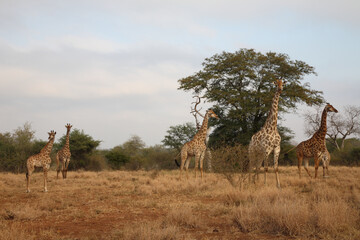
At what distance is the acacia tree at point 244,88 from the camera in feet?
71.7

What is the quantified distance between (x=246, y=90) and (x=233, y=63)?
200cm

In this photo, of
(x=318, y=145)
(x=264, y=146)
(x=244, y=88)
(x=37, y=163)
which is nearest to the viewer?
(x=264, y=146)

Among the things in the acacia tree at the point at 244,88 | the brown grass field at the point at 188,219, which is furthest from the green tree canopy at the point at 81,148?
the brown grass field at the point at 188,219

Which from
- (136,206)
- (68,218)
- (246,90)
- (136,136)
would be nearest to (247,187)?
(136,206)

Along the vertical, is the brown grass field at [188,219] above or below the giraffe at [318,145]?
below

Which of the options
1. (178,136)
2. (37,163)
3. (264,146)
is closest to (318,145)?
(264,146)

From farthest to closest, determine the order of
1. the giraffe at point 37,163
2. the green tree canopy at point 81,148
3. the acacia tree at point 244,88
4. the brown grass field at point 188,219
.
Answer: the green tree canopy at point 81,148
the acacia tree at point 244,88
the giraffe at point 37,163
the brown grass field at point 188,219

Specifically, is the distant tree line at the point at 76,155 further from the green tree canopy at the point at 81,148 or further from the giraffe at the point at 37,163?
the giraffe at the point at 37,163

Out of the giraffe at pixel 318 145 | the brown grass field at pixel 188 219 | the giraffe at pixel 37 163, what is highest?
the giraffe at pixel 318 145

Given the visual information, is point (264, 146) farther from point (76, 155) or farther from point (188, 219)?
point (76, 155)

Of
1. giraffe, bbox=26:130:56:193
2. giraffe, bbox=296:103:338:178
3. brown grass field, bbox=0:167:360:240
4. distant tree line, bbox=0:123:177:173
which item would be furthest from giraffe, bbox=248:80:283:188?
distant tree line, bbox=0:123:177:173

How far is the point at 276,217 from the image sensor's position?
235 inches

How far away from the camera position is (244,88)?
23.2 meters

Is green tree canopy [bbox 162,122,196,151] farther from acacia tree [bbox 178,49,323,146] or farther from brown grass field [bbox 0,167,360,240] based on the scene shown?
brown grass field [bbox 0,167,360,240]
